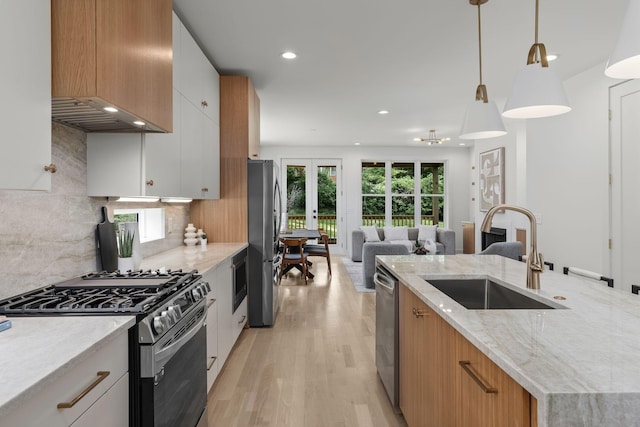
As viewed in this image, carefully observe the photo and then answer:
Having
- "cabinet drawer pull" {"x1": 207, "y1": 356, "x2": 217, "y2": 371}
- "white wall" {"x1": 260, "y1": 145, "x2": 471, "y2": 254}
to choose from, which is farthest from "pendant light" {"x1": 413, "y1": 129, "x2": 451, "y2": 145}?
"cabinet drawer pull" {"x1": 207, "y1": 356, "x2": 217, "y2": 371}

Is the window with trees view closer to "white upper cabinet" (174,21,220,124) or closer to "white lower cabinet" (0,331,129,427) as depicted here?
"white upper cabinet" (174,21,220,124)

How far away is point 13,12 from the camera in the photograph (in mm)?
1172

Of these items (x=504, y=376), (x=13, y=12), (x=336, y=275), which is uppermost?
(x=13, y=12)

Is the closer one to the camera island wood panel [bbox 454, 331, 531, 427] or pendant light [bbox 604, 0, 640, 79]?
island wood panel [bbox 454, 331, 531, 427]

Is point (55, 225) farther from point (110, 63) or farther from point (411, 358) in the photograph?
point (411, 358)

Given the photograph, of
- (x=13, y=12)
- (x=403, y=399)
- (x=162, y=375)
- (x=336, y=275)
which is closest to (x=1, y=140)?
(x=13, y=12)

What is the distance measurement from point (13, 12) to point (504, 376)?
5.82ft

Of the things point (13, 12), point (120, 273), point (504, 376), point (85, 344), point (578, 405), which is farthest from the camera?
point (120, 273)

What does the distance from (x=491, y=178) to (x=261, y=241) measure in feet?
15.5

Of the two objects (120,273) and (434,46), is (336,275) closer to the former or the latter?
(434,46)

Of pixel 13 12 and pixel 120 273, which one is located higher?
pixel 13 12

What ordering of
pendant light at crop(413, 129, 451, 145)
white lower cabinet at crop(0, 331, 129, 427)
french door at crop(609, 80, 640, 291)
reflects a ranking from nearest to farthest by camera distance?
white lower cabinet at crop(0, 331, 129, 427) < french door at crop(609, 80, 640, 291) < pendant light at crop(413, 129, 451, 145)

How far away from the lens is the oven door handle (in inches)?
55.2

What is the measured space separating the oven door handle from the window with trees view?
7.44 metres
